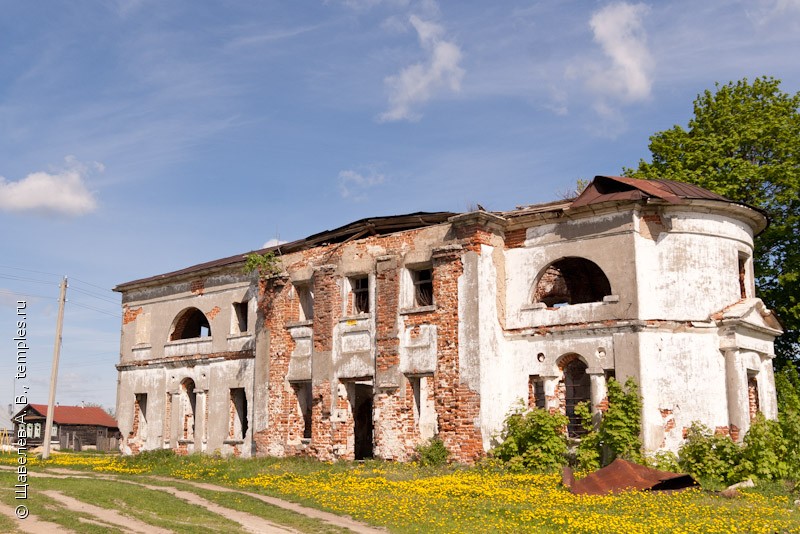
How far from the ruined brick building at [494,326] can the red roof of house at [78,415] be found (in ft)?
85.0

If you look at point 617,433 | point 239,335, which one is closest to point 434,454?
point 617,433

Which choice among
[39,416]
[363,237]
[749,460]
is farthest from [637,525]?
[39,416]

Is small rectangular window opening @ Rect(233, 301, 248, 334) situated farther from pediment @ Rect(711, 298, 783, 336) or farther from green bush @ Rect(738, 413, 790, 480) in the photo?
green bush @ Rect(738, 413, 790, 480)

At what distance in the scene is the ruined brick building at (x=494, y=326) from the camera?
688 inches

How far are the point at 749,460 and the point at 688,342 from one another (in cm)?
277

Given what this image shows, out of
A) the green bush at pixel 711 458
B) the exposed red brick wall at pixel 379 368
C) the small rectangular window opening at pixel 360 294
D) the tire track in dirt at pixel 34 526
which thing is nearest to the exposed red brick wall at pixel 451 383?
the exposed red brick wall at pixel 379 368

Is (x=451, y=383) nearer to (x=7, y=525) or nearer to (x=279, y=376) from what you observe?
(x=279, y=376)

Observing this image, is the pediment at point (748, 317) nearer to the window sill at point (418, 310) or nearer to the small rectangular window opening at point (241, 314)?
the window sill at point (418, 310)

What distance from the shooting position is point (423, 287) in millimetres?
20594

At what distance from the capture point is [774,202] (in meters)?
23.3

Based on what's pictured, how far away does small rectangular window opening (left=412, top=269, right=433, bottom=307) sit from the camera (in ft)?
66.3

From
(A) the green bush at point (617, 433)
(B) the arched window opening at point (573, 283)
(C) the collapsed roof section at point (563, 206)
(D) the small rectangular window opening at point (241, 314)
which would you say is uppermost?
(C) the collapsed roof section at point (563, 206)

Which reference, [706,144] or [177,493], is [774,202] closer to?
[706,144]

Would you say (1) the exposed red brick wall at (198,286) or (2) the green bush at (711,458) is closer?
(2) the green bush at (711,458)
